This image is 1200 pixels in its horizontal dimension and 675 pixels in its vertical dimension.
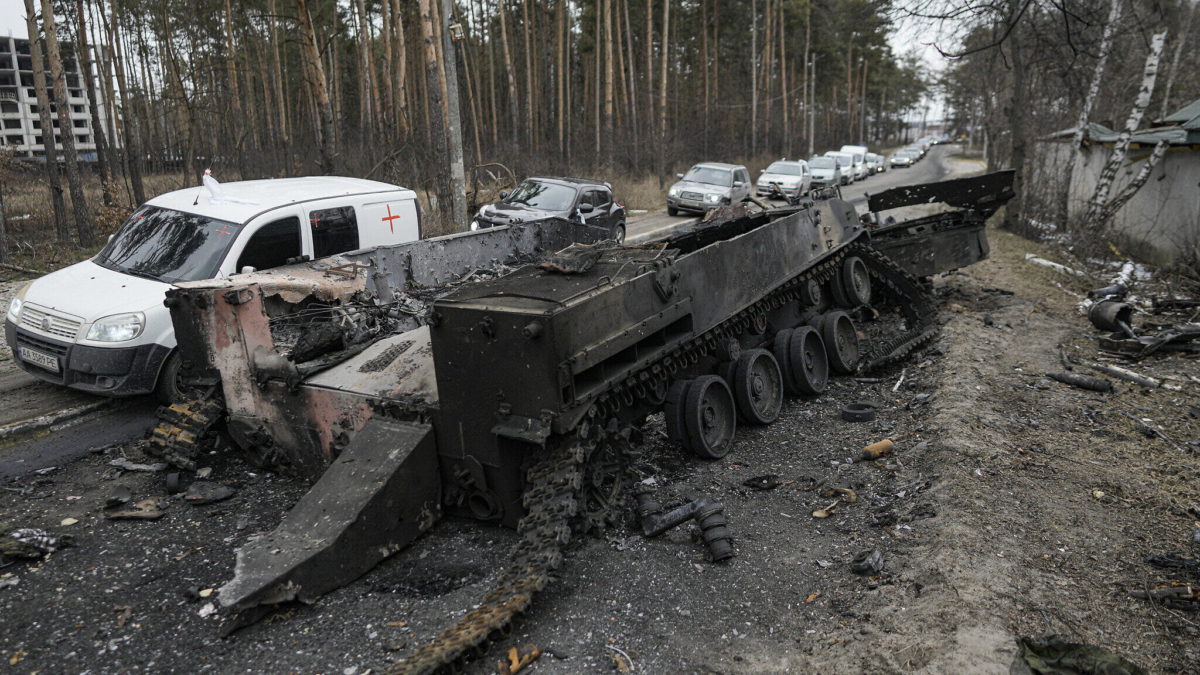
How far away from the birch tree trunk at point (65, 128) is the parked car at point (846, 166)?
104 feet

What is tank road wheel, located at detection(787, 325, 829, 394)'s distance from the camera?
319 inches

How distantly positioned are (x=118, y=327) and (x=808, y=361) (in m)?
6.66

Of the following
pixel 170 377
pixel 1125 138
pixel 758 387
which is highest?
pixel 1125 138

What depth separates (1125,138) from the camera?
15.3m

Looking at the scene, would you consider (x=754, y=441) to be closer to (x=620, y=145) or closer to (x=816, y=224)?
(x=816, y=224)

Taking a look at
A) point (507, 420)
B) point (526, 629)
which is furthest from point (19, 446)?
point (526, 629)

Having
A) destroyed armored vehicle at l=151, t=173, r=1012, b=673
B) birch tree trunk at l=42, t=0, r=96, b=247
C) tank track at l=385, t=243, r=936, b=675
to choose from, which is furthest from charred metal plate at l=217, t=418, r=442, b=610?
birch tree trunk at l=42, t=0, r=96, b=247

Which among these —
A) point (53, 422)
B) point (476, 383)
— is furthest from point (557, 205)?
point (476, 383)

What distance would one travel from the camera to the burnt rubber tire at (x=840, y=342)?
886cm

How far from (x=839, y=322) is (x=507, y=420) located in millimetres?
5483

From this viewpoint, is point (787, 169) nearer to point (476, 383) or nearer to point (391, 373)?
point (391, 373)

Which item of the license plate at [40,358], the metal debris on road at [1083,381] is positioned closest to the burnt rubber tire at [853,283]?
the metal debris on road at [1083,381]

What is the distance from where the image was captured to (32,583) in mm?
4734

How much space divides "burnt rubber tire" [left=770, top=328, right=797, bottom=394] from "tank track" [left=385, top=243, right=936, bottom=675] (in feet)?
2.34
